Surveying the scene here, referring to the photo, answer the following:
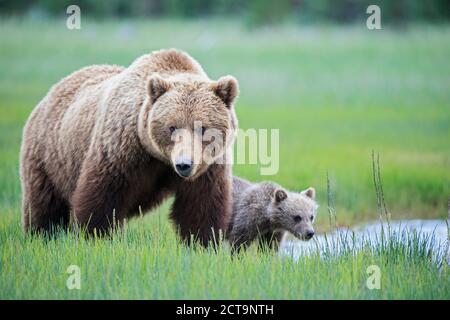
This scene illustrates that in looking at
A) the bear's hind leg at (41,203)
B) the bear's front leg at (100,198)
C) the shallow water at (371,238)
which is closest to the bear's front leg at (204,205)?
the bear's front leg at (100,198)

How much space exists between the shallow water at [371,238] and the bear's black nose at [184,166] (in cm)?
106

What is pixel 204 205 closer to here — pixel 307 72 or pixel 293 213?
pixel 293 213

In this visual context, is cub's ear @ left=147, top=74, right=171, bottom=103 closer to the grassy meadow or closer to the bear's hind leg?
the grassy meadow

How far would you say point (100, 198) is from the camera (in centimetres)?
609

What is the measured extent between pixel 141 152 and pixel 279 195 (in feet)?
5.38

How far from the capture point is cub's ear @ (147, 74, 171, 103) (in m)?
5.89

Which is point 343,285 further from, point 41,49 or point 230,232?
point 41,49

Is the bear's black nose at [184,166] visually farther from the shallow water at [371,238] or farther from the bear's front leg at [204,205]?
the shallow water at [371,238]

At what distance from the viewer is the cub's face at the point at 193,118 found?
18.9ft

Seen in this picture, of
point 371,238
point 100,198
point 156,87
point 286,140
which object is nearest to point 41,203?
point 100,198
